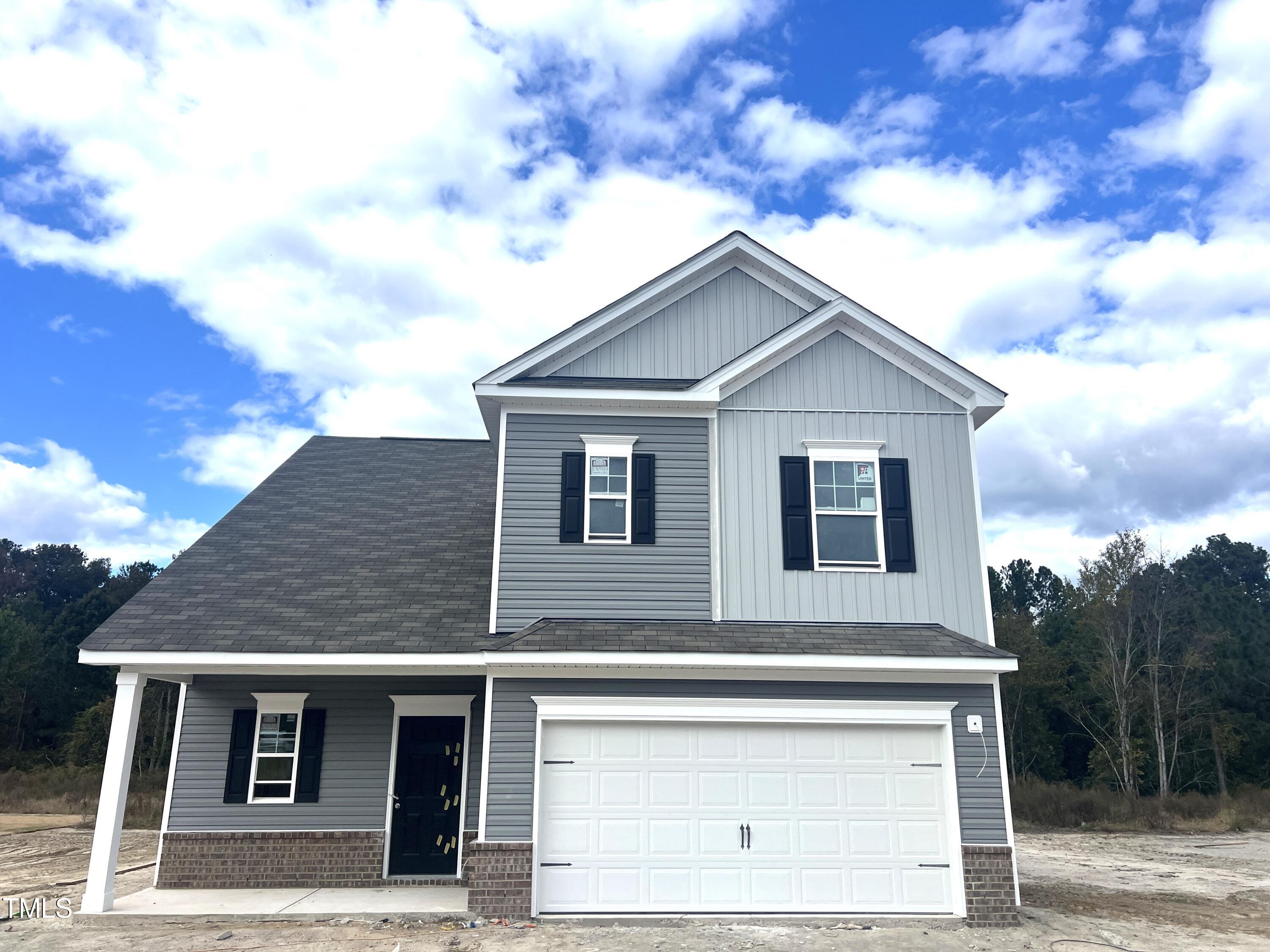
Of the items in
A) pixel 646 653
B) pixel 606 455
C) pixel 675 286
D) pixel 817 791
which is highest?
pixel 675 286

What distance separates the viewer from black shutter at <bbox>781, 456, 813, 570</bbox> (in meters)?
10.6

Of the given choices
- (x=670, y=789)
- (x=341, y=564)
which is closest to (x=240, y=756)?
(x=341, y=564)

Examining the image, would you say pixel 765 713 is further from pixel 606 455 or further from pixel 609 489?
pixel 606 455

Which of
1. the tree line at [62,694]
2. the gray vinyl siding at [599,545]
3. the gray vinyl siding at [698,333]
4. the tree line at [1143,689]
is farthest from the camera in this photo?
the tree line at [62,694]

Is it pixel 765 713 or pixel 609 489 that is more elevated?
pixel 609 489

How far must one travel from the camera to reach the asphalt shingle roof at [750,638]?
9.37 metres

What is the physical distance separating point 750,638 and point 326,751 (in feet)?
20.5

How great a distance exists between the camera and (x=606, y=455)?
35.8ft

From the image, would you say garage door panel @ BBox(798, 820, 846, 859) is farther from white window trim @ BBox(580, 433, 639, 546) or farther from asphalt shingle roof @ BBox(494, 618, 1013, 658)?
white window trim @ BBox(580, 433, 639, 546)

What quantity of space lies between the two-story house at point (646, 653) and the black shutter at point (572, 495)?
0.04 metres

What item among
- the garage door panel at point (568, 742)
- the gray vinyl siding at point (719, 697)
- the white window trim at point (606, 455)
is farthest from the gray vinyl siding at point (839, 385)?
the garage door panel at point (568, 742)

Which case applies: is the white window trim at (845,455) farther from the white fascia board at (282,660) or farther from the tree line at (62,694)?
the tree line at (62,694)

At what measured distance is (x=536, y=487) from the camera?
10.7 m

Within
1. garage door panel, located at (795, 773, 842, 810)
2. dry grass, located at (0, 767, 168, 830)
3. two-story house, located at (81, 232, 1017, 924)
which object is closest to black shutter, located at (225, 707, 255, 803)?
two-story house, located at (81, 232, 1017, 924)
